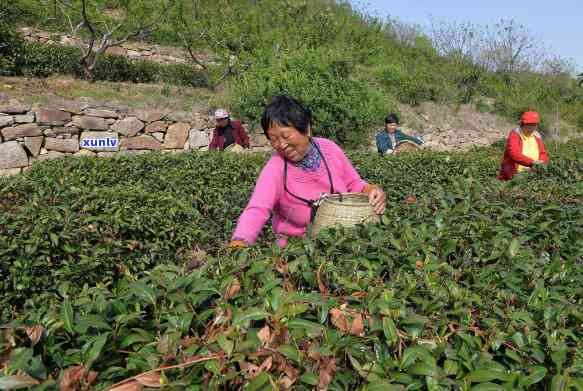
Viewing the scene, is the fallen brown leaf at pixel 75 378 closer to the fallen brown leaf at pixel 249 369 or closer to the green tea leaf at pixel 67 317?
the green tea leaf at pixel 67 317

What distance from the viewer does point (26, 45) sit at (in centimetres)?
1123

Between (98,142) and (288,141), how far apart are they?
847 centimetres

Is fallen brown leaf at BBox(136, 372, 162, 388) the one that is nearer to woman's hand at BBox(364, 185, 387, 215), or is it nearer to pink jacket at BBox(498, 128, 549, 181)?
woman's hand at BBox(364, 185, 387, 215)

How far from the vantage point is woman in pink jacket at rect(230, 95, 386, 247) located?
2295 millimetres

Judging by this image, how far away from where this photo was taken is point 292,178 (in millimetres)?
2488

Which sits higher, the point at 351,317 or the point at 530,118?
the point at 530,118

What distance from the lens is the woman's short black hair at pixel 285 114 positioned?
229 centimetres

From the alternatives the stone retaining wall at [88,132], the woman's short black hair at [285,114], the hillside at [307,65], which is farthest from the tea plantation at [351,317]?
the hillside at [307,65]

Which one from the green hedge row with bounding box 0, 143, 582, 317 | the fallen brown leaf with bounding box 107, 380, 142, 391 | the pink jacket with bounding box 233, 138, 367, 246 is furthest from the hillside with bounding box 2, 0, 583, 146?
the fallen brown leaf with bounding box 107, 380, 142, 391

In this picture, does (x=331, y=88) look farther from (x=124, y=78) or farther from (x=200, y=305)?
(x=200, y=305)

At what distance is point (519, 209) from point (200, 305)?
6.03ft

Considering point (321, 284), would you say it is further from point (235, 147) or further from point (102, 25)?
point (102, 25)

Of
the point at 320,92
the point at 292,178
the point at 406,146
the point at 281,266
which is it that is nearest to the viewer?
the point at 281,266

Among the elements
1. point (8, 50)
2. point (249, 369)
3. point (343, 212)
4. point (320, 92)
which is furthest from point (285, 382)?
point (8, 50)
